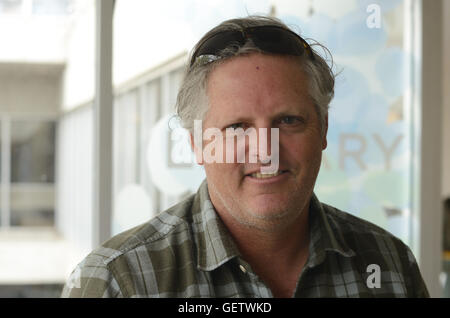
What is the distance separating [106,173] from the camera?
63.6 inches

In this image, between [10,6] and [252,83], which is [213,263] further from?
[10,6]

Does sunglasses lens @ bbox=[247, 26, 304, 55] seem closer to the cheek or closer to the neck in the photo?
the cheek

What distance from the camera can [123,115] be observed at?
160 centimetres

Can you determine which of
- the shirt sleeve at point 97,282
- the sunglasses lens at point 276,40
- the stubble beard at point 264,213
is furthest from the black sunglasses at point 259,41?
the shirt sleeve at point 97,282

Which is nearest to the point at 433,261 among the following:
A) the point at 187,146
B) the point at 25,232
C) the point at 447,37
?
the point at 187,146

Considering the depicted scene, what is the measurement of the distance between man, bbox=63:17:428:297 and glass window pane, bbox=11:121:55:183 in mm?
575

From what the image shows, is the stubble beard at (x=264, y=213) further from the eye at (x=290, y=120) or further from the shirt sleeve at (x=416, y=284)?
the shirt sleeve at (x=416, y=284)

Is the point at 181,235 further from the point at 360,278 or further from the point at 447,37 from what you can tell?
the point at 447,37

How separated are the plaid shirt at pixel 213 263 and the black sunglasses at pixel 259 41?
0.26 metres

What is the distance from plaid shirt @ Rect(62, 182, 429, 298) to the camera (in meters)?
0.90

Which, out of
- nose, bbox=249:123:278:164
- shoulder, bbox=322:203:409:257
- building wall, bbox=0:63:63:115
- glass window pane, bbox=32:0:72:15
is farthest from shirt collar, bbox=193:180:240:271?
glass window pane, bbox=32:0:72:15

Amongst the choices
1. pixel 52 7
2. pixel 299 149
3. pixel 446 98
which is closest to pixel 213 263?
pixel 299 149

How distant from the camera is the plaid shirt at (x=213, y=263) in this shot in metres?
0.90

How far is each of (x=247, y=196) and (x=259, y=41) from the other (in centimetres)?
29
